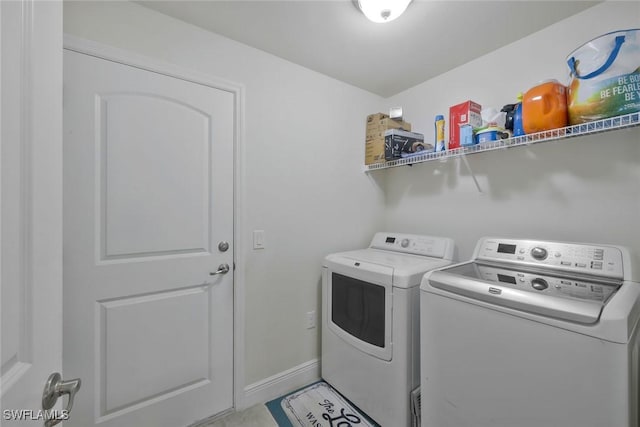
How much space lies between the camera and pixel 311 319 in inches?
79.1

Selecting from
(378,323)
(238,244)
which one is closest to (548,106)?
(378,323)

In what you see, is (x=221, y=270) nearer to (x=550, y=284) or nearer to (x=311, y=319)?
(x=311, y=319)

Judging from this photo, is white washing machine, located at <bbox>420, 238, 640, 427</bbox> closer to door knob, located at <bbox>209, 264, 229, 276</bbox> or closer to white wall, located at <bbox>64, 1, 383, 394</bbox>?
white wall, located at <bbox>64, 1, 383, 394</bbox>

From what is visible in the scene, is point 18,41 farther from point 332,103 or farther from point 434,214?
point 434,214

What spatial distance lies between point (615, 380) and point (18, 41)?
167cm

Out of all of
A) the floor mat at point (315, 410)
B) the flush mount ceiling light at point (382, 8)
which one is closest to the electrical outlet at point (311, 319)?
the floor mat at point (315, 410)

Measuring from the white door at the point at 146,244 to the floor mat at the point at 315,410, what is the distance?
38 centimetres

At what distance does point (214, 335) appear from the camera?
161 cm

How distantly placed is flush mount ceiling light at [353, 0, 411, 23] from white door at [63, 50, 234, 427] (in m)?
0.90

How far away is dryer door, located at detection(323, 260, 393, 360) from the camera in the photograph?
4.82 feet

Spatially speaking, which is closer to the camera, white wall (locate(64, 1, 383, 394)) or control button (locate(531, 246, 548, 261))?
control button (locate(531, 246, 548, 261))

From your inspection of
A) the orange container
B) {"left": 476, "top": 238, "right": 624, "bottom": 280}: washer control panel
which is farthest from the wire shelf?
{"left": 476, "top": 238, "right": 624, "bottom": 280}: washer control panel

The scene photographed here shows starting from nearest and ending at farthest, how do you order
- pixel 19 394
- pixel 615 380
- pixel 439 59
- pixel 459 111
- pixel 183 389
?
pixel 19 394 < pixel 615 380 < pixel 183 389 < pixel 459 111 < pixel 439 59

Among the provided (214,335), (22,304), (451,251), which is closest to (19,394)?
(22,304)
